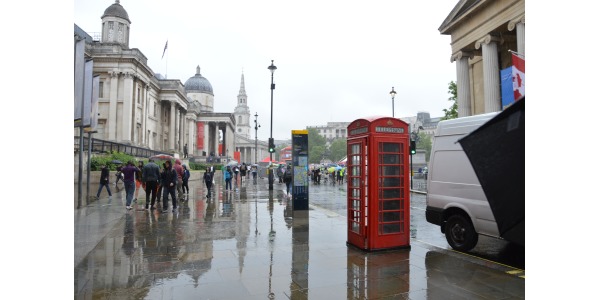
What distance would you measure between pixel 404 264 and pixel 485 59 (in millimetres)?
19235

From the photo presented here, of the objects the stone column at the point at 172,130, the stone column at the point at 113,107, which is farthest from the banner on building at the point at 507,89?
the stone column at the point at 172,130

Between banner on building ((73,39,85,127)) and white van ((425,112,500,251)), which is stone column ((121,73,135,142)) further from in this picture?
white van ((425,112,500,251))

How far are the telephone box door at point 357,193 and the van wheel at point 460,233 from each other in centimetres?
172

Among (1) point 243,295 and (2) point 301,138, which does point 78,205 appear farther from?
(1) point 243,295

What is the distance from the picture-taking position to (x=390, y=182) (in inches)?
285

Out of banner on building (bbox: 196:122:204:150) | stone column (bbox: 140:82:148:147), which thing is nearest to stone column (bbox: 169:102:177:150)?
stone column (bbox: 140:82:148:147)

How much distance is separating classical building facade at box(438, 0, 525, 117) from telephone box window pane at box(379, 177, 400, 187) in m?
14.8

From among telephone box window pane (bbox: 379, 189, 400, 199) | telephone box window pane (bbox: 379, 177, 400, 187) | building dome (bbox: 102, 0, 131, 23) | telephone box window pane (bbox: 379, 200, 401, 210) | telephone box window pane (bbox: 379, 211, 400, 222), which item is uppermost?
building dome (bbox: 102, 0, 131, 23)

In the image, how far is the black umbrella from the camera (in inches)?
81.6

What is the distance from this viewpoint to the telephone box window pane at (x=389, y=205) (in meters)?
7.14

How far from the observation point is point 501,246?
25.6 feet

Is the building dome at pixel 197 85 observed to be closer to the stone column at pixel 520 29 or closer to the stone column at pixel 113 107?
the stone column at pixel 113 107

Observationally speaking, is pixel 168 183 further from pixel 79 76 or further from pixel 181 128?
pixel 181 128

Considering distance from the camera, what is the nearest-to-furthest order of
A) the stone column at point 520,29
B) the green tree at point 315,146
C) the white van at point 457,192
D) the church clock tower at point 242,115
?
1. the white van at point 457,192
2. the stone column at point 520,29
3. the green tree at point 315,146
4. the church clock tower at point 242,115
